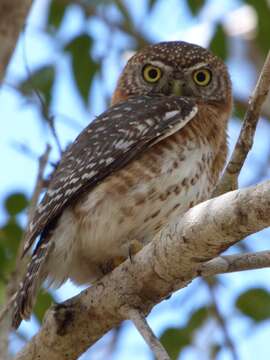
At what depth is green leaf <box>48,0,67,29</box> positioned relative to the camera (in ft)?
19.6

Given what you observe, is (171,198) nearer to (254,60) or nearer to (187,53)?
(187,53)

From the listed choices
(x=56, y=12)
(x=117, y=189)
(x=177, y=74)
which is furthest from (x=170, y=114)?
(x=56, y=12)

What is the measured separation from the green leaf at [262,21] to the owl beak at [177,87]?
0.75 meters

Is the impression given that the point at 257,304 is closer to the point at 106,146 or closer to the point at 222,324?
the point at 222,324

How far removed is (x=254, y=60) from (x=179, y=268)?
763cm

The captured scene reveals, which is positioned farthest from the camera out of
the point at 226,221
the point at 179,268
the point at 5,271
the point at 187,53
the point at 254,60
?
the point at 254,60

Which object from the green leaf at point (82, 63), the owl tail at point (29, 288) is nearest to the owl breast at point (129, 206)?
the owl tail at point (29, 288)

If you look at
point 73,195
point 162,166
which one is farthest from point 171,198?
point 73,195

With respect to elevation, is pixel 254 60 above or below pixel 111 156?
below

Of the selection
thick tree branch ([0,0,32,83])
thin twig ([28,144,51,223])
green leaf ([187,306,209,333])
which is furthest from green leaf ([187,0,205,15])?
green leaf ([187,306,209,333])

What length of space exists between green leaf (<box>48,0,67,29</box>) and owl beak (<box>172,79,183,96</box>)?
0.96m

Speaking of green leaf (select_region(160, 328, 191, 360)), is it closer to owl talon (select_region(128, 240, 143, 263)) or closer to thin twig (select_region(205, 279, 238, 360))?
thin twig (select_region(205, 279, 238, 360))

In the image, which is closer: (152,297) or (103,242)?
(152,297)

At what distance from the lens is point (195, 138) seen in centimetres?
480
